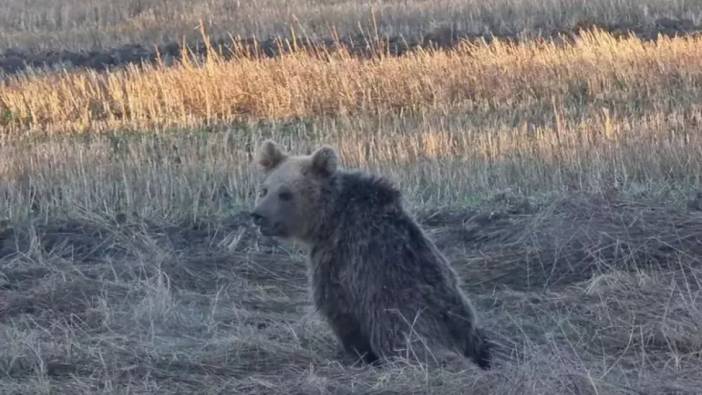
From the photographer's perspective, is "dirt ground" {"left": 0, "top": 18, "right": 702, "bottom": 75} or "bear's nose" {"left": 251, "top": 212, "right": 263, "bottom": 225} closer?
"bear's nose" {"left": 251, "top": 212, "right": 263, "bottom": 225}

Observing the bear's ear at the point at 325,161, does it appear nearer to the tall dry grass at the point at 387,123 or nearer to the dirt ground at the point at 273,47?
the tall dry grass at the point at 387,123

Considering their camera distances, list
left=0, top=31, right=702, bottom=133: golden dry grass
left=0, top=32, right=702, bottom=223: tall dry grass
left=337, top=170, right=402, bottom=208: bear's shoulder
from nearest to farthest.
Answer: left=337, top=170, right=402, bottom=208: bear's shoulder → left=0, top=32, right=702, bottom=223: tall dry grass → left=0, top=31, right=702, bottom=133: golden dry grass

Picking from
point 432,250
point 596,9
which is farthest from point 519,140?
point 596,9

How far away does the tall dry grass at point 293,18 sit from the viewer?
80.9 ft

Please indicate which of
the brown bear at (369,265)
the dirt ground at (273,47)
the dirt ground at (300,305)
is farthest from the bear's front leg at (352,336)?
the dirt ground at (273,47)

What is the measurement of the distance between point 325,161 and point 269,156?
19.4 inches

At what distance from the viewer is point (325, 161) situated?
721 centimetres

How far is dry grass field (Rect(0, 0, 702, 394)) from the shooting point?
698 cm

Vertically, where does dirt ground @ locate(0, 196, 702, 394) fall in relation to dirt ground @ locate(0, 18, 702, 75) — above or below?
below

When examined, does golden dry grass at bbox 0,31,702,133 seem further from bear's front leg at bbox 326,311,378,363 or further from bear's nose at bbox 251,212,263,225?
bear's front leg at bbox 326,311,378,363

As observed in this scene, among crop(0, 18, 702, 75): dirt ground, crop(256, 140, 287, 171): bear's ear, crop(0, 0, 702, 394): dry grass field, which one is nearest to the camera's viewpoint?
crop(0, 0, 702, 394): dry grass field

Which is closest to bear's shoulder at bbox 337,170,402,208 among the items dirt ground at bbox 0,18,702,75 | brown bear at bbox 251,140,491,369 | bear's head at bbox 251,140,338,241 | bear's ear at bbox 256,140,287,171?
brown bear at bbox 251,140,491,369

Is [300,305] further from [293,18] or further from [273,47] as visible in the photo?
[293,18]

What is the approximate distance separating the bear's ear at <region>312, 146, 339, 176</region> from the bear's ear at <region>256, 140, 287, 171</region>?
36 centimetres
